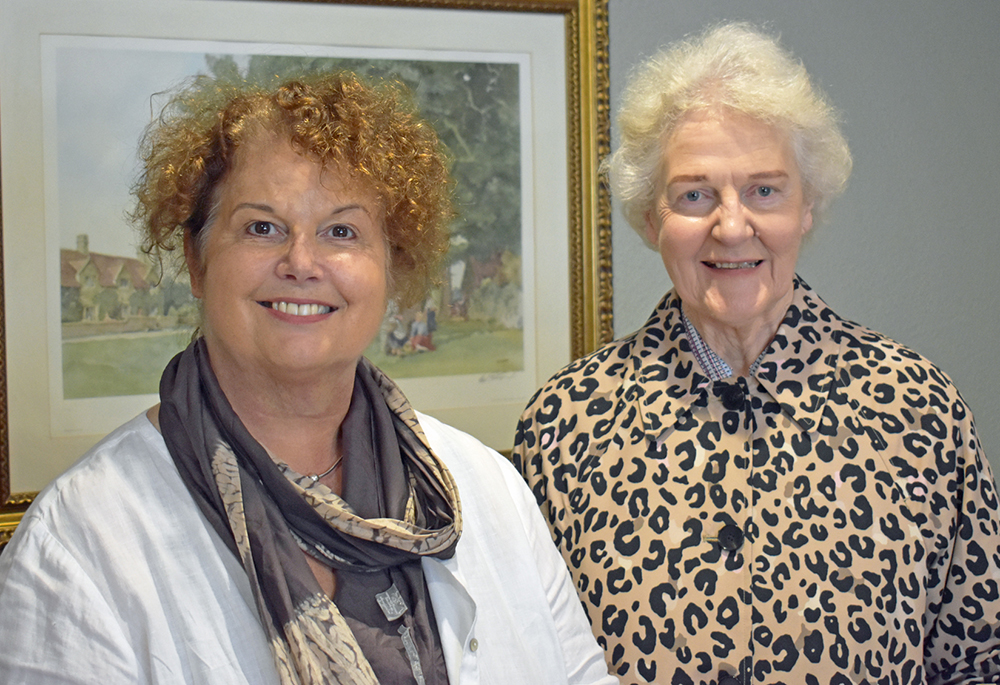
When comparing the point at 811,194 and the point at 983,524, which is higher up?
the point at 811,194

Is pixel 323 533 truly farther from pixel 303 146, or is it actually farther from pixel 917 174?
Answer: pixel 917 174

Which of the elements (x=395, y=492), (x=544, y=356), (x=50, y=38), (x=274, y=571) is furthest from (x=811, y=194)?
(x=50, y=38)

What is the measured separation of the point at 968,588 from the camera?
4.95ft

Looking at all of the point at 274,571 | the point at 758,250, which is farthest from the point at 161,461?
the point at 758,250

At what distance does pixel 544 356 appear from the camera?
7.61ft

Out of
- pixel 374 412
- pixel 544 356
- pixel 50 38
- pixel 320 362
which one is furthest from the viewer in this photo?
pixel 544 356

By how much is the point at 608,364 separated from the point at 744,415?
294 millimetres

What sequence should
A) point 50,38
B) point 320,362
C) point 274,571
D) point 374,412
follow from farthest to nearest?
point 50,38 → point 374,412 → point 320,362 → point 274,571

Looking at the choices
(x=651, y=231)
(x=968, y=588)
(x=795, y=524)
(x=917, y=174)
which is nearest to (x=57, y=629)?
(x=795, y=524)

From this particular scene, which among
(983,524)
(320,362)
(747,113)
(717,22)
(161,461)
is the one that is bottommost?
(983,524)

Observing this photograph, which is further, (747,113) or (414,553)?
(747,113)

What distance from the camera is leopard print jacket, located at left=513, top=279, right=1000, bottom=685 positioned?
1.50m

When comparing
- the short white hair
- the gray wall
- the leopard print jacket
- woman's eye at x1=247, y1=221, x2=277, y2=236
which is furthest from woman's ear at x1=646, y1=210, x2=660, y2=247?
the gray wall

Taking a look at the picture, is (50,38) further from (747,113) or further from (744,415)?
(744,415)
